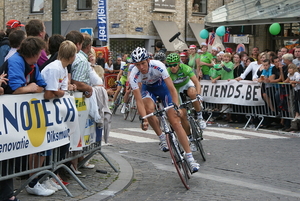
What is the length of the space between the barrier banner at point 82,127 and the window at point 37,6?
99.5ft

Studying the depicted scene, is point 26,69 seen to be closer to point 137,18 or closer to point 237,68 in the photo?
point 237,68

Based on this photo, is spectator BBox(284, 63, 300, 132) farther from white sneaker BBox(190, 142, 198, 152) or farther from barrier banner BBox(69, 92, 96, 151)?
barrier banner BBox(69, 92, 96, 151)

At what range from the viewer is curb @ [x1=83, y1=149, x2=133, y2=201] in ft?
21.6

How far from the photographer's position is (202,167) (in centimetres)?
875


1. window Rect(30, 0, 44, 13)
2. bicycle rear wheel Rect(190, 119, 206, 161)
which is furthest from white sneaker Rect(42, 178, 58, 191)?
window Rect(30, 0, 44, 13)

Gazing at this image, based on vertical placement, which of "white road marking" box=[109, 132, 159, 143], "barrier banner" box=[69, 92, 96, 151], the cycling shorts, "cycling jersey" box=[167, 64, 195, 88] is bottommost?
"white road marking" box=[109, 132, 159, 143]

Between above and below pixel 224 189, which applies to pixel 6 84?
above

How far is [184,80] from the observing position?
10.0 m

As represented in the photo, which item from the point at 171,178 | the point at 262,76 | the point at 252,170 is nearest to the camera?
the point at 171,178

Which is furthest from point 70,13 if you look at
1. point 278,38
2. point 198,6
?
point 278,38

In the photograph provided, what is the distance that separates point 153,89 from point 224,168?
5.49 ft

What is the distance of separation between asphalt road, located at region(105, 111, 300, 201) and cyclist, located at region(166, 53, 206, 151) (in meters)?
0.69

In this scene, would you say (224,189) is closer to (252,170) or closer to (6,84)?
(252,170)

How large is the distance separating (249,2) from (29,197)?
18933 mm
